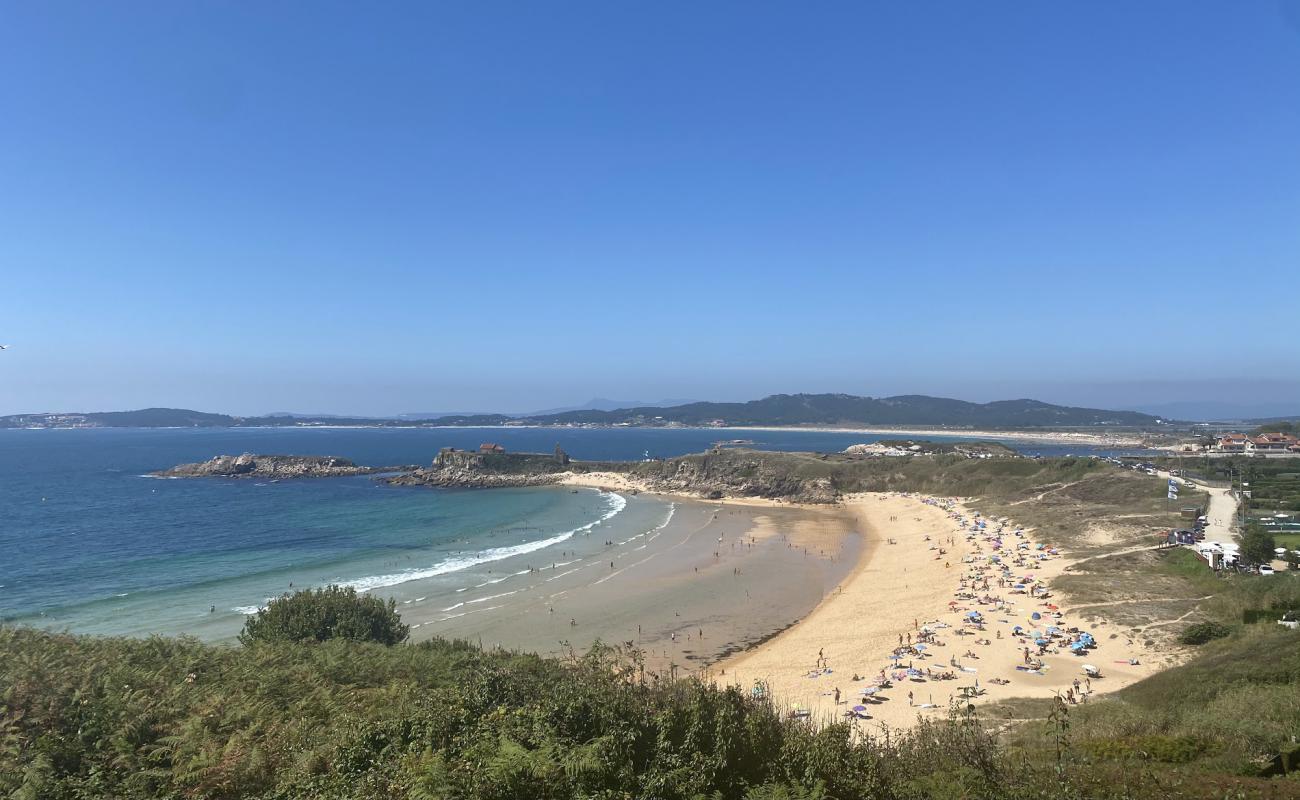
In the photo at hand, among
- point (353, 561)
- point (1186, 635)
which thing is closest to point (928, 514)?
point (1186, 635)

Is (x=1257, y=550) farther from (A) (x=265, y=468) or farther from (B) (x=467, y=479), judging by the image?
(A) (x=265, y=468)

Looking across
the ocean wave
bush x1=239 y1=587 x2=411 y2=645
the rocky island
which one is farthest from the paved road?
bush x1=239 y1=587 x2=411 y2=645

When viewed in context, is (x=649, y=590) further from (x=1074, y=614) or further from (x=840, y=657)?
(x=1074, y=614)

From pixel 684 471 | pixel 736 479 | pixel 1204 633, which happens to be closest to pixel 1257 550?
pixel 1204 633

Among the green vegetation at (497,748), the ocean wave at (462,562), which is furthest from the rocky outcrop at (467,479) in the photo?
the green vegetation at (497,748)

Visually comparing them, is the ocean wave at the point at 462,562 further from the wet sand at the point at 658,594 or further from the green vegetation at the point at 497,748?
the green vegetation at the point at 497,748

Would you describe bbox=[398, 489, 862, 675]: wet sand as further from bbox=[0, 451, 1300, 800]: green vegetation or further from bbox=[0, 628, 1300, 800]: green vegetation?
bbox=[0, 628, 1300, 800]: green vegetation
